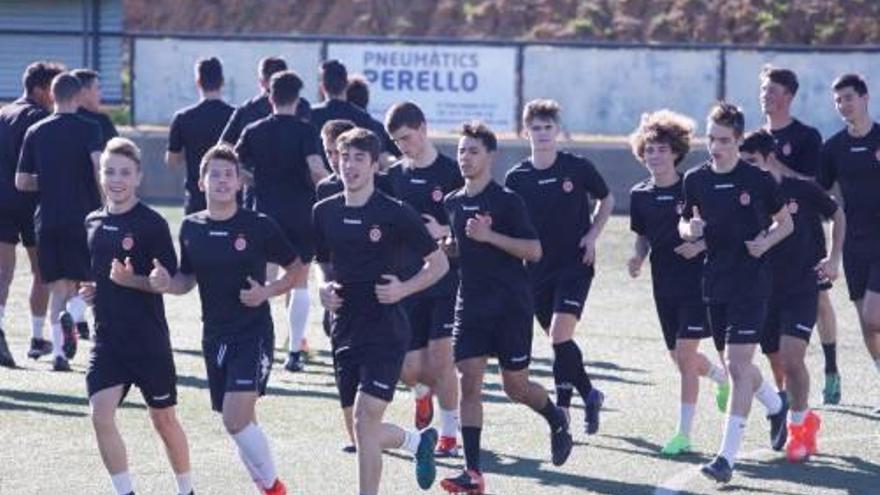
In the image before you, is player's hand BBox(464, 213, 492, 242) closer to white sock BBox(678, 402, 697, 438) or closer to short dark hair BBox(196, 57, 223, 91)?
white sock BBox(678, 402, 697, 438)

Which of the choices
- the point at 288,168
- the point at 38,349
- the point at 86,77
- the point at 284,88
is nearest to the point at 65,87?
the point at 86,77

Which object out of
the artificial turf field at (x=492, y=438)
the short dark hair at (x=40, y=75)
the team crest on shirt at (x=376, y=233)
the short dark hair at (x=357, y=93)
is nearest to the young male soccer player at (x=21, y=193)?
the short dark hair at (x=40, y=75)

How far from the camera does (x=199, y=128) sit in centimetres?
1619

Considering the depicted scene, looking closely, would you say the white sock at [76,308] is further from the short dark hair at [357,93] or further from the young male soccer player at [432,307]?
the young male soccer player at [432,307]

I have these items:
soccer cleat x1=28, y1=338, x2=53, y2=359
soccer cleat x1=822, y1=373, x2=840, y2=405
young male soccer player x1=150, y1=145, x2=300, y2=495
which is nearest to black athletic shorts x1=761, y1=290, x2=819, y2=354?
soccer cleat x1=822, y1=373, x2=840, y2=405

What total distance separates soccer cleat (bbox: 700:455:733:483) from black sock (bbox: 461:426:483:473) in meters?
1.16

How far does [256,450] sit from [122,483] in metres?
0.64

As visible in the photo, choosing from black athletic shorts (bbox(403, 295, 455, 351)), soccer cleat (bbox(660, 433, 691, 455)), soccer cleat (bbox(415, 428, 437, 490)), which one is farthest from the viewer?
black athletic shorts (bbox(403, 295, 455, 351))

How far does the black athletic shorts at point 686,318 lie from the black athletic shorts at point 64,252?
469 cm

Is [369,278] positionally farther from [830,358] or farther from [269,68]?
[269,68]

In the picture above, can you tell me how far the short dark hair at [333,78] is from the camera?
15.7 m

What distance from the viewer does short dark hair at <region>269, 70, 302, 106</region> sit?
14.7 meters

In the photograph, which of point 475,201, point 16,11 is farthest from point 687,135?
point 16,11

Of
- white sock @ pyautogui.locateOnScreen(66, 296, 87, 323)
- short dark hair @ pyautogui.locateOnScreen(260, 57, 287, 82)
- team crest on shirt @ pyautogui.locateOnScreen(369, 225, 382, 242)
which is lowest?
white sock @ pyautogui.locateOnScreen(66, 296, 87, 323)
